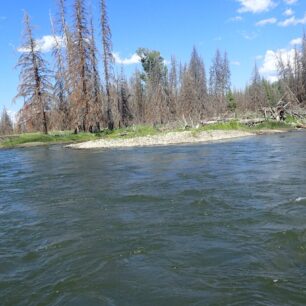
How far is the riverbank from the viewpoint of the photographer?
107ft

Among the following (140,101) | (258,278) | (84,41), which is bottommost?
(258,278)

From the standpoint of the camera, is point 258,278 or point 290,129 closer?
point 258,278

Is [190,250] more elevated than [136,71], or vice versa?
[136,71]

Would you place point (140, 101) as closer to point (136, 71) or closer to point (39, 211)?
point (136, 71)

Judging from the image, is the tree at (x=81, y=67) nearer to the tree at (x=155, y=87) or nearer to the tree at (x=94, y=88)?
the tree at (x=94, y=88)

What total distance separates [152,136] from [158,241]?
27024 mm

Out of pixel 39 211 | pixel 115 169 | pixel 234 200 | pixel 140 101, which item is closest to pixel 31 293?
pixel 39 211

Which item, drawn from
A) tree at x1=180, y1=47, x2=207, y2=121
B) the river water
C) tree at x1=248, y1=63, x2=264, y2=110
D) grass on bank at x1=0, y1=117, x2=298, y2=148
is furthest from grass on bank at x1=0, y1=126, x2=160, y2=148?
tree at x1=248, y1=63, x2=264, y2=110

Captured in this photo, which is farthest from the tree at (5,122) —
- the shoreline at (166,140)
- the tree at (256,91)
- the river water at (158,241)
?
the river water at (158,241)

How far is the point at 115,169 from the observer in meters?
17.9

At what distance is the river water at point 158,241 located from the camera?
5.50 m

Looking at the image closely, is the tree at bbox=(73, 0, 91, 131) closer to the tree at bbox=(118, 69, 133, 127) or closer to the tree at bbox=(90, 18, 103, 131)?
the tree at bbox=(90, 18, 103, 131)

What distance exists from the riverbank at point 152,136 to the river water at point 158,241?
1796 centimetres

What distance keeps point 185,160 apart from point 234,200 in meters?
9.49
